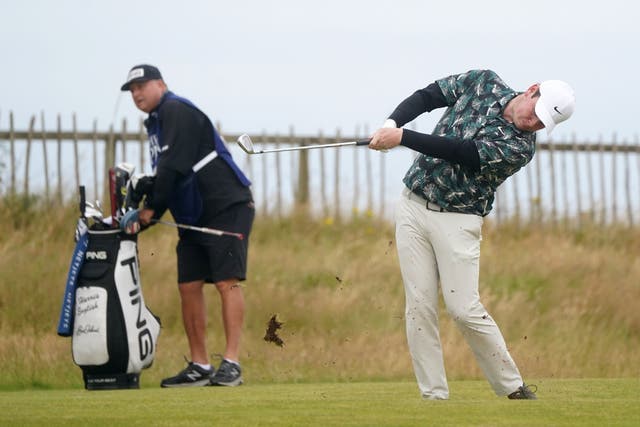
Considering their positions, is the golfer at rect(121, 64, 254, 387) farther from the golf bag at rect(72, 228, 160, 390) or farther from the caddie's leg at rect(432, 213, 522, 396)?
the caddie's leg at rect(432, 213, 522, 396)

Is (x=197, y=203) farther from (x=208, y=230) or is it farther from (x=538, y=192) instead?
(x=538, y=192)

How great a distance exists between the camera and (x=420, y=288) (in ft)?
25.1

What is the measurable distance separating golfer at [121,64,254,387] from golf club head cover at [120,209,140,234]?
0.07m

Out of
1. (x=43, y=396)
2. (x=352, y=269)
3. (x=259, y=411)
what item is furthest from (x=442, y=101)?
(x=352, y=269)

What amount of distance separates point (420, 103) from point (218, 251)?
2.54 m

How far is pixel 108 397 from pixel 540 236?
1103 cm

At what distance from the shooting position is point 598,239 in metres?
19.0

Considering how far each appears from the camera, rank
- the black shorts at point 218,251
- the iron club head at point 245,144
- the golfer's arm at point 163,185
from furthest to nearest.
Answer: the black shorts at point 218,251, the golfer's arm at point 163,185, the iron club head at point 245,144

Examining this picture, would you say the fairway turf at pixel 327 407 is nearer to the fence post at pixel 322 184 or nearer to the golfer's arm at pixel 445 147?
the golfer's arm at pixel 445 147

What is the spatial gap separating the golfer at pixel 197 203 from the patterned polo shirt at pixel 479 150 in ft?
8.08

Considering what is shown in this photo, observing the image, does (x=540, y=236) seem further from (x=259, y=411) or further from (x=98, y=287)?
(x=259, y=411)

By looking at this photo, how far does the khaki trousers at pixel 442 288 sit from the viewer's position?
756 centimetres

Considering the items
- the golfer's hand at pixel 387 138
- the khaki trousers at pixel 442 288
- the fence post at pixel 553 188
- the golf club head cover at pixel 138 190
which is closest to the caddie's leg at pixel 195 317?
the golf club head cover at pixel 138 190

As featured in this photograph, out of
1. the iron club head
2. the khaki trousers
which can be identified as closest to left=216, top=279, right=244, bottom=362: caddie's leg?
the iron club head
